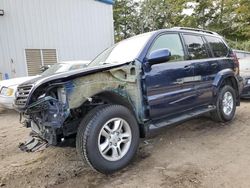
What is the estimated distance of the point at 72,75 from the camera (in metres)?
3.21

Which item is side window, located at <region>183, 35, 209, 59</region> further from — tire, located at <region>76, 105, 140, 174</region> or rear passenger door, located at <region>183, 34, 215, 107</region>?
tire, located at <region>76, 105, 140, 174</region>

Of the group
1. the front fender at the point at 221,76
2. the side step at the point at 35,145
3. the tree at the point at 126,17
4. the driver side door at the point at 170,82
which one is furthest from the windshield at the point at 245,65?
the tree at the point at 126,17

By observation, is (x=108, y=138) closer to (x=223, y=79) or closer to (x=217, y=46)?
(x=223, y=79)

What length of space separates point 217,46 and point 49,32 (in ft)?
29.7

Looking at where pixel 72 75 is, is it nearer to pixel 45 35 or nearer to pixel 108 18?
pixel 45 35

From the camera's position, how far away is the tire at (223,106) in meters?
5.32

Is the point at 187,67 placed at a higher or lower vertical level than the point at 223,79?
higher

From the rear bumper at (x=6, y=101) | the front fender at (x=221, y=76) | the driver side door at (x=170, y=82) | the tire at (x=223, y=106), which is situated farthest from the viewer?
the rear bumper at (x=6, y=101)

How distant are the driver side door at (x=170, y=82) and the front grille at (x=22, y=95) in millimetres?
1560

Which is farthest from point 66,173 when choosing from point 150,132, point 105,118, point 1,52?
point 1,52

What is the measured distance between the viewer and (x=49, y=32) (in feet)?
41.6

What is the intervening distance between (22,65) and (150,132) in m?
9.43

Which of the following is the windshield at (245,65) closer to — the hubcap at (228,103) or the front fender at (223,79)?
the front fender at (223,79)

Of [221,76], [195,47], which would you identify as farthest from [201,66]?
[221,76]
